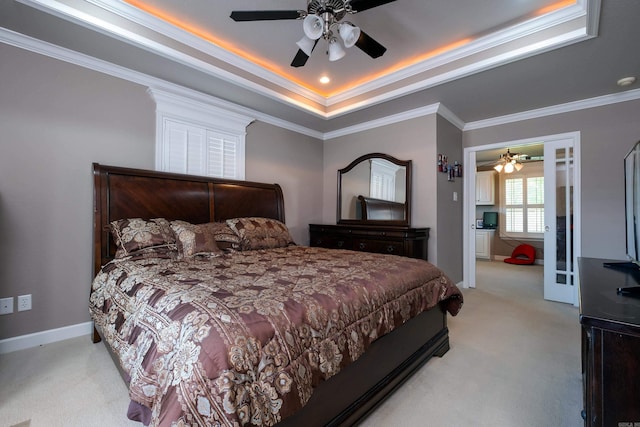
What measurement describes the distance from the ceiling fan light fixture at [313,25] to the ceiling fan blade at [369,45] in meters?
0.34

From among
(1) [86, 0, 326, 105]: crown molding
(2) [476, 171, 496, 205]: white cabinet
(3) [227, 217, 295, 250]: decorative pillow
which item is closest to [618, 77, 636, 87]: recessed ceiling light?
(1) [86, 0, 326, 105]: crown molding

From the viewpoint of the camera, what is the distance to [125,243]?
230cm

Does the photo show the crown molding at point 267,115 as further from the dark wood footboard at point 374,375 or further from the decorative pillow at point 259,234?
the dark wood footboard at point 374,375

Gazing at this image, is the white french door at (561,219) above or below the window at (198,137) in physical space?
below

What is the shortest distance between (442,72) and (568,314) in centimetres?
309

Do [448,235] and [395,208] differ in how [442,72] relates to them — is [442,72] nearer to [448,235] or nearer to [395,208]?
[395,208]

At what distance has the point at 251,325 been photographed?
1.03m

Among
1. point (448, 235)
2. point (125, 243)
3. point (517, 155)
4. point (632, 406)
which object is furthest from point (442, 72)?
point (517, 155)

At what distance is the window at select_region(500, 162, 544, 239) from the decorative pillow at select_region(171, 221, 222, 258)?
7177 mm

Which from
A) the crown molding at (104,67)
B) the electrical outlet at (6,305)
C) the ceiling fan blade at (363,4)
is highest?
the crown molding at (104,67)

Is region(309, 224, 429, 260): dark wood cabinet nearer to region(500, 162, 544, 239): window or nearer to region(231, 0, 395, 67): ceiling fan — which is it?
region(231, 0, 395, 67): ceiling fan

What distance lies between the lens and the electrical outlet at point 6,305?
2238mm

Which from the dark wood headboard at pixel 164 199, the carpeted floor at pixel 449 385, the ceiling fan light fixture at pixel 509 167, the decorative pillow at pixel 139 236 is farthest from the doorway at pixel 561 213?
the decorative pillow at pixel 139 236

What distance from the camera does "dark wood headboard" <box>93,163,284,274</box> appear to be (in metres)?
2.54
